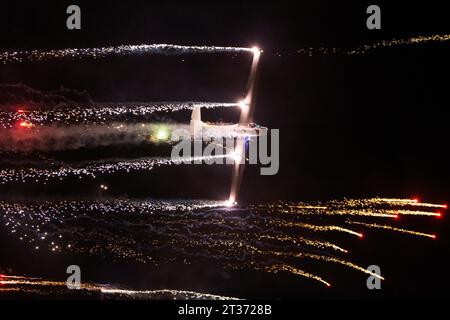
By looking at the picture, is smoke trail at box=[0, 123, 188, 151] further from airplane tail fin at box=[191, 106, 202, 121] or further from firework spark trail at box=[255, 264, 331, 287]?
firework spark trail at box=[255, 264, 331, 287]

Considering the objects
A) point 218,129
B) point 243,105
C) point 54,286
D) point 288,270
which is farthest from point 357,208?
point 54,286

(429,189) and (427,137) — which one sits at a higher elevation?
(427,137)

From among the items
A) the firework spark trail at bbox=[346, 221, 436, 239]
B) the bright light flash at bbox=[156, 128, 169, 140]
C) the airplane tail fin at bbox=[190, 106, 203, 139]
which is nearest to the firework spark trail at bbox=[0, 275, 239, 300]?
the airplane tail fin at bbox=[190, 106, 203, 139]

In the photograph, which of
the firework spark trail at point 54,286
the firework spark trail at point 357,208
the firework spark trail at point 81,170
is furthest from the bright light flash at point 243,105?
the firework spark trail at point 54,286

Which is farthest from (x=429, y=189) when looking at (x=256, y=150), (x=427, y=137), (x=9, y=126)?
(x=9, y=126)

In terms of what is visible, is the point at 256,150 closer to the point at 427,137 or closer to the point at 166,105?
the point at 166,105

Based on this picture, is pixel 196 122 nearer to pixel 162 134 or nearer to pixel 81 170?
pixel 162 134

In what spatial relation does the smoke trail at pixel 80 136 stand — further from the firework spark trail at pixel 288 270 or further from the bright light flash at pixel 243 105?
the firework spark trail at pixel 288 270
